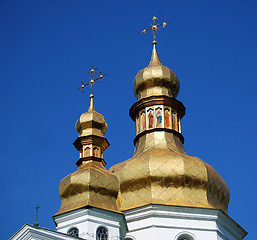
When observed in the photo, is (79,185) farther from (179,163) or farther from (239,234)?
(239,234)

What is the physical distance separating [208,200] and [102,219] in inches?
187

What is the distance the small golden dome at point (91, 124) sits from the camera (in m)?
30.2

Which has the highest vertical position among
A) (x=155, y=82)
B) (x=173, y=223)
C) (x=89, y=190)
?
(x=155, y=82)

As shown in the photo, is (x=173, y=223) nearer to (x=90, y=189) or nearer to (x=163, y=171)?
(x=163, y=171)

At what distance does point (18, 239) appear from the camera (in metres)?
23.2

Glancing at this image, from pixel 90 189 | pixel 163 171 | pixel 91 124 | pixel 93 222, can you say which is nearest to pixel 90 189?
pixel 90 189

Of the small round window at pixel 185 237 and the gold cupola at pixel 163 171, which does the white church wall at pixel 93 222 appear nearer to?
the small round window at pixel 185 237

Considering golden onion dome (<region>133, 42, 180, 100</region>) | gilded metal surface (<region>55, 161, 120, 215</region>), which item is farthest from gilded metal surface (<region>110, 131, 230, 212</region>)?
golden onion dome (<region>133, 42, 180, 100</region>)

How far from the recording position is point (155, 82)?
107ft

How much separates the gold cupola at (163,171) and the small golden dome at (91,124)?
1541mm

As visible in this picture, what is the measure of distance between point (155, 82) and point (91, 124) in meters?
4.01

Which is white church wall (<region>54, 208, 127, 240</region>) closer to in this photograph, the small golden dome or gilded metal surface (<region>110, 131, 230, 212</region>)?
gilded metal surface (<region>110, 131, 230, 212</region>)

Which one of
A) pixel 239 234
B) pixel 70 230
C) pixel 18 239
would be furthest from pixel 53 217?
pixel 239 234

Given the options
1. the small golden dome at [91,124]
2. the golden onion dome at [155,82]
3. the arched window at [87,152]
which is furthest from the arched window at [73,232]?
the golden onion dome at [155,82]
